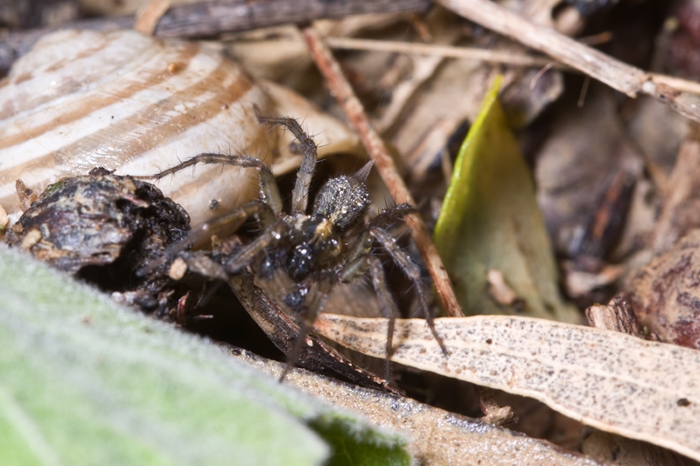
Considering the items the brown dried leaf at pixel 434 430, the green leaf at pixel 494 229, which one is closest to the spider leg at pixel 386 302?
the brown dried leaf at pixel 434 430

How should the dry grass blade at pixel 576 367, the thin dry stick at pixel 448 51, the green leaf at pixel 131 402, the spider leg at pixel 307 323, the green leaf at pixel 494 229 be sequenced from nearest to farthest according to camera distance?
the green leaf at pixel 131 402, the dry grass blade at pixel 576 367, the spider leg at pixel 307 323, the green leaf at pixel 494 229, the thin dry stick at pixel 448 51

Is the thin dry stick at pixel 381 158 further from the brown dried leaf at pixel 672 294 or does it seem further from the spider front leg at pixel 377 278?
the brown dried leaf at pixel 672 294

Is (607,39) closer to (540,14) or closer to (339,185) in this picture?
(540,14)

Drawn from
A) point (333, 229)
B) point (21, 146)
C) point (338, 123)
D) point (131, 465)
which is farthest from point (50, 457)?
point (338, 123)

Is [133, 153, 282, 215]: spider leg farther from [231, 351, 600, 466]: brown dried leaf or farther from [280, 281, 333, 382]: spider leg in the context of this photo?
[231, 351, 600, 466]: brown dried leaf

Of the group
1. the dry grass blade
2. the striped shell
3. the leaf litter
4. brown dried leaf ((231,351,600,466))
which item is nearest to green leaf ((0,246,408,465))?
brown dried leaf ((231,351,600,466))

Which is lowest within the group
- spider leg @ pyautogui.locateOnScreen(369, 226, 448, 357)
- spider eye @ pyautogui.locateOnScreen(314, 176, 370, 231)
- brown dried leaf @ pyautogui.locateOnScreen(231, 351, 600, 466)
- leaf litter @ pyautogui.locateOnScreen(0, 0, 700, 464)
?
brown dried leaf @ pyautogui.locateOnScreen(231, 351, 600, 466)

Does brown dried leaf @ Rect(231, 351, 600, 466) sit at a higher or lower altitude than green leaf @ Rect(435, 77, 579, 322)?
lower
